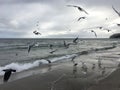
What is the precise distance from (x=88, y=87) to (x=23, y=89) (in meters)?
3.07

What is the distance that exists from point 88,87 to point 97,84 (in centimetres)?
78

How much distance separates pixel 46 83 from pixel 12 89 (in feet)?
6.05

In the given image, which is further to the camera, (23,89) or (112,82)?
(112,82)

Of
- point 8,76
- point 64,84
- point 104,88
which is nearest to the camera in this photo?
point 104,88

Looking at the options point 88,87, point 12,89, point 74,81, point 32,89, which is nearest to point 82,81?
point 74,81

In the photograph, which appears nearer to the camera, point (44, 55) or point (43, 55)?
point (44, 55)

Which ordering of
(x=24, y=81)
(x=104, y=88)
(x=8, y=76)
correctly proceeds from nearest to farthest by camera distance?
1. (x=104, y=88)
2. (x=24, y=81)
3. (x=8, y=76)

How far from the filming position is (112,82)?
13.2 meters

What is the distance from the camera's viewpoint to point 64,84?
1272 centimetres

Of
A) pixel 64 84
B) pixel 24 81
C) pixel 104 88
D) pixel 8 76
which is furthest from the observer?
pixel 8 76

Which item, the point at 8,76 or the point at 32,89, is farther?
the point at 8,76

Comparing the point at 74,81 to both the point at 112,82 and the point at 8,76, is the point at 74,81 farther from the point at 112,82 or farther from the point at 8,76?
the point at 8,76

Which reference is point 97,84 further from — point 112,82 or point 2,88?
point 2,88

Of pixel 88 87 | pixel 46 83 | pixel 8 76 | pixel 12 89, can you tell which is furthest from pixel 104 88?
pixel 8 76
